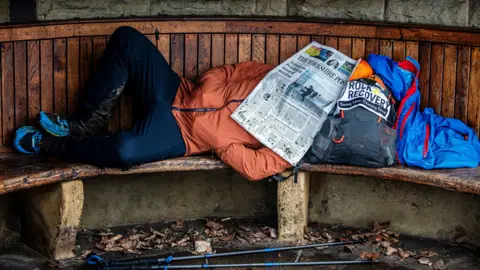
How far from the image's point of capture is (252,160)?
470cm

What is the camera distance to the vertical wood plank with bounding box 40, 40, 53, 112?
500 centimetres

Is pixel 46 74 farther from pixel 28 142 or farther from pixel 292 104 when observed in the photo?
pixel 292 104

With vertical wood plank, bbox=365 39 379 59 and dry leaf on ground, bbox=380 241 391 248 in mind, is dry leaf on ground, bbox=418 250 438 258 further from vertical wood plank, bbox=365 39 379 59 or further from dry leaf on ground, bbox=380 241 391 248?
vertical wood plank, bbox=365 39 379 59

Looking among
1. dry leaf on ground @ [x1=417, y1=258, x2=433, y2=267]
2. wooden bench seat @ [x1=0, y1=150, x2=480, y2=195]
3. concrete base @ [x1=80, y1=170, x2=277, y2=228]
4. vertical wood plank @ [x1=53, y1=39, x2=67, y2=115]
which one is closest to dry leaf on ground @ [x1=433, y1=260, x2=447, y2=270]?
dry leaf on ground @ [x1=417, y1=258, x2=433, y2=267]

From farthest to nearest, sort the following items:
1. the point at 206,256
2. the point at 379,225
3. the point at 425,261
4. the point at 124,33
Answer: the point at 379,225 < the point at 124,33 < the point at 425,261 < the point at 206,256

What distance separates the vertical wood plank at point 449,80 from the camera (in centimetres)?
504

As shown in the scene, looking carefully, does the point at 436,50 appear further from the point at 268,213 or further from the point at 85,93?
the point at 85,93

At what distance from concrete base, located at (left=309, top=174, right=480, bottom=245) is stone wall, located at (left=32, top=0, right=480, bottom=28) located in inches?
41.7

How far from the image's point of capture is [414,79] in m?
4.99

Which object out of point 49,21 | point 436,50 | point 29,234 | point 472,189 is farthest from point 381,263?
point 49,21

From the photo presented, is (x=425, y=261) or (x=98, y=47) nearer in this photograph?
(x=425, y=261)

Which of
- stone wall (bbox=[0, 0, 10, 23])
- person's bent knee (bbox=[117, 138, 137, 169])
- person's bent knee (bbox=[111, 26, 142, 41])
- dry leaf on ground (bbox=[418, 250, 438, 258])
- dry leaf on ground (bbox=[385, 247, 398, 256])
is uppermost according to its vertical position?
stone wall (bbox=[0, 0, 10, 23])

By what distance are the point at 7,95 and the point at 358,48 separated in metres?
2.21

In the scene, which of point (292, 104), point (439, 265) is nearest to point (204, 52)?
point (292, 104)
